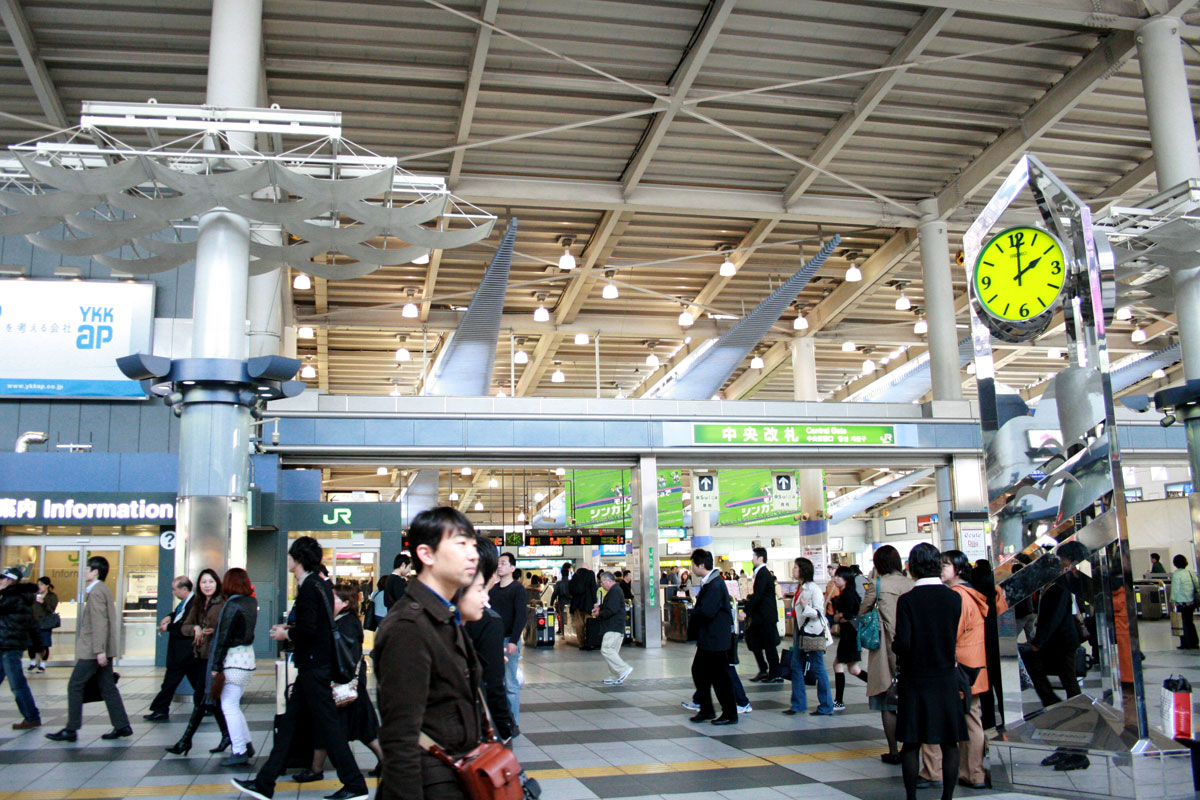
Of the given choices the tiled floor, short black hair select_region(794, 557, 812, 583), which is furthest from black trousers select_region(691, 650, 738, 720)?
short black hair select_region(794, 557, 812, 583)

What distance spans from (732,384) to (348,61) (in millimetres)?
20592

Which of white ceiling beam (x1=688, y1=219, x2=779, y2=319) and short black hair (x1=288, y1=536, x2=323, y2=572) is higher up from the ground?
white ceiling beam (x1=688, y1=219, x2=779, y2=319)

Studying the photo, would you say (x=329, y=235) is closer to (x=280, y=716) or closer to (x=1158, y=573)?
(x=280, y=716)

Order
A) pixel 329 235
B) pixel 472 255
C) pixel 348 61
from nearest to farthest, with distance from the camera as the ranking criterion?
1. pixel 329 235
2. pixel 348 61
3. pixel 472 255

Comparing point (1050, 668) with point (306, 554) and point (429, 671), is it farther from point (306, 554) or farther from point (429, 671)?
point (429, 671)

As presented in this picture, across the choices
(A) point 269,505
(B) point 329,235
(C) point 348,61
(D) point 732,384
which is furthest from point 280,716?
(D) point 732,384

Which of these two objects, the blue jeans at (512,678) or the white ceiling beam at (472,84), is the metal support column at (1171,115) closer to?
the white ceiling beam at (472,84)

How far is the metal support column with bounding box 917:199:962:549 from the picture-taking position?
63.4ft

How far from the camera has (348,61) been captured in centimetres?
1564

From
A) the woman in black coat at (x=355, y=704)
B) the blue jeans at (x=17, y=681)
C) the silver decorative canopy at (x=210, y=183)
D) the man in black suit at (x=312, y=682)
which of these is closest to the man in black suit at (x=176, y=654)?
the blue jeans at (x=17, y=681)

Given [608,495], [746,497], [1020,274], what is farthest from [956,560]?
[746,497]

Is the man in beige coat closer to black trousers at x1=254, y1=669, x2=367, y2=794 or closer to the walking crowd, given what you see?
the walking crowd

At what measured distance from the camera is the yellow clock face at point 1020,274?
6.04m

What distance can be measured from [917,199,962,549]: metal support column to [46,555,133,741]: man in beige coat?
49.5 feet
